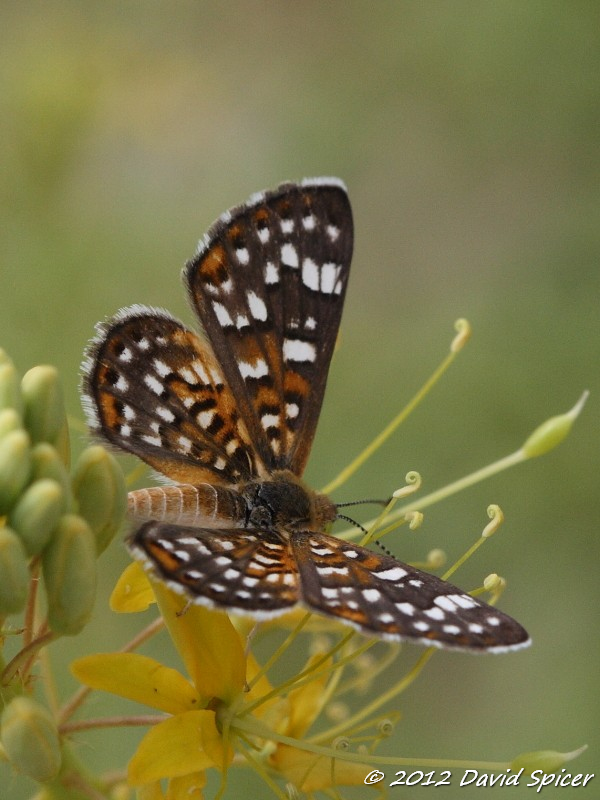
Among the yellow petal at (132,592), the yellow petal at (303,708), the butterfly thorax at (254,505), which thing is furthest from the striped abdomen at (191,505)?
the yellow petal at (303,708)

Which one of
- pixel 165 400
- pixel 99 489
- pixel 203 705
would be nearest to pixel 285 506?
pixel 165 400

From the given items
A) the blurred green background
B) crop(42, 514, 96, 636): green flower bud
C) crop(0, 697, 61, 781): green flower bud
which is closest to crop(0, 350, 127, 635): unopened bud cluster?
crop(42, 514, 96, 636): green flower bud

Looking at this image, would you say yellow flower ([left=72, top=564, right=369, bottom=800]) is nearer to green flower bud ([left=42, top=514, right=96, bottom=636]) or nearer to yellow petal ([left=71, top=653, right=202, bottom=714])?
yellow petal ([left=71, top=653, right=202, bottom=714])

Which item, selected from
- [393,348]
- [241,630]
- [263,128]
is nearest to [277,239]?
[241,630]

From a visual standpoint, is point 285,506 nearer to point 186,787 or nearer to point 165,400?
point 165,400

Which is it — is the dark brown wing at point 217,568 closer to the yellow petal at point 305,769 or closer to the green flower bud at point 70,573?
the green flower bud at point 70,573

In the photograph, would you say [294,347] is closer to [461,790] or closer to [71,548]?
[71,548]
